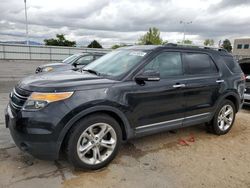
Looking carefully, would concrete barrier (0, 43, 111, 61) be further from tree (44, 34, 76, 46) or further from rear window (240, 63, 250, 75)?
tree (44, 34, 76, 46)

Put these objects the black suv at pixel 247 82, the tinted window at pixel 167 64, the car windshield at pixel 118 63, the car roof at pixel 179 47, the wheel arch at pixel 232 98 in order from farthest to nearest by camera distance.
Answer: the black suv at pixel 247 82, the wheel arch at pixel 232 98, the car roof at pixel 179 47, the tinted window at pixel 167 64, the car windshield at pixel 118 63

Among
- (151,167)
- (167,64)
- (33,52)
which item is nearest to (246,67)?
(167,64)

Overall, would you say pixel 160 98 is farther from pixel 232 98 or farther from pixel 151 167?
pixel 232 98

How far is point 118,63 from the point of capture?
403 cm

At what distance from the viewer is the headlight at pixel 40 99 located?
9.69 feet

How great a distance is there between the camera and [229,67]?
4.93 metres

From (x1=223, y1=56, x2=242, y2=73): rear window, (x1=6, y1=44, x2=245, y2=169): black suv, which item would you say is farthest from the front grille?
(x1=223, y1=56, x2=242, y2=73): rear window

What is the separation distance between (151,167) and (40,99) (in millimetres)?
1791

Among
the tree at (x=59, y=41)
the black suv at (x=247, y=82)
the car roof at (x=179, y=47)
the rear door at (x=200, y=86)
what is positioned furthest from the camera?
the tree at (x=59, y=41)

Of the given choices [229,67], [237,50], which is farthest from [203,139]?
[237,50]

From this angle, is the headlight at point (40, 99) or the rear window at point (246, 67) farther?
the rear window at point (246, 67)

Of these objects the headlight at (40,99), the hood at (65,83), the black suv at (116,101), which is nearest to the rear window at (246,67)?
the black suv at (116,101)

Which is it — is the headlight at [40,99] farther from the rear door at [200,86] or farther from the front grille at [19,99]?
the rear door at [200,86]

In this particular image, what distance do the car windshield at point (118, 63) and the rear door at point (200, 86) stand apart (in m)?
0.92
